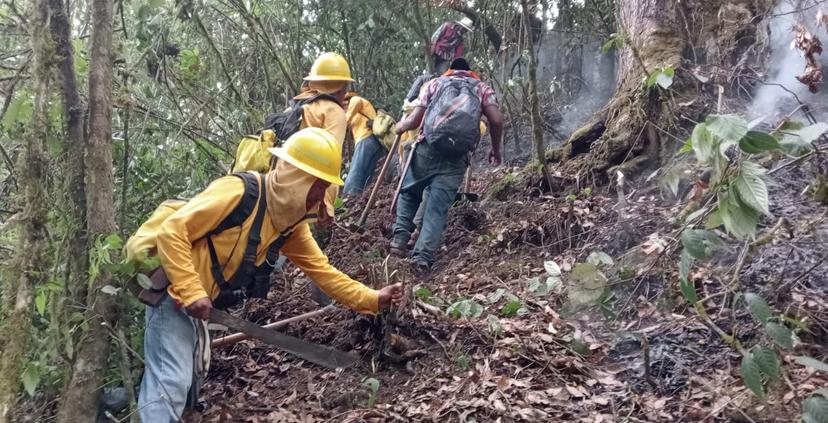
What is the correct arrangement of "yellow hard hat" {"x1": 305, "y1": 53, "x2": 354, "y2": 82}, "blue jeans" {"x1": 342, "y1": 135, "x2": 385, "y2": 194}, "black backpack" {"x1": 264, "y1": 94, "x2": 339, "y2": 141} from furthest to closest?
"blue jeans" {"x1": 342, "y1": 135, "x2": 385, "y2": 194} → "yellow hard hat" {"x1": 305, "y1": 53, "x2": 354, "y2": 82} → "black backpack" {"x1": 264, "y1": 94, "x2": 339, "y2": 141}

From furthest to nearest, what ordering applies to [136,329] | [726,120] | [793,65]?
1. [793,65]
2. [136,329]
3. [726,120]

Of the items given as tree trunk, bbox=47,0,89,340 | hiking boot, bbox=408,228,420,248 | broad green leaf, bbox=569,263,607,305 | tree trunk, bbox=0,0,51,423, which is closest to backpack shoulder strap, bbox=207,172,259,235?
tree trunk, bbox=47,0,89,340

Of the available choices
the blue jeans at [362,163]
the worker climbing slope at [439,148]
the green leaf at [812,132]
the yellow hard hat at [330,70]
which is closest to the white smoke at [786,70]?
the worker climbing slope at [439,148]

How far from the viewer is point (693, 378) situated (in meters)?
3.74

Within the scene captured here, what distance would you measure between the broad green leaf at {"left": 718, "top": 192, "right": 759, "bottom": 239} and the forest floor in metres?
0.90

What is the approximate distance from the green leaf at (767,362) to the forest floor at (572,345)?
47 cm

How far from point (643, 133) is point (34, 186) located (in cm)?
480

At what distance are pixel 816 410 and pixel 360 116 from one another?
6162 millimetres

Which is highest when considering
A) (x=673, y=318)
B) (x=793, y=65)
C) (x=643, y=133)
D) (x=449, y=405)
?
(x=793, y=65)

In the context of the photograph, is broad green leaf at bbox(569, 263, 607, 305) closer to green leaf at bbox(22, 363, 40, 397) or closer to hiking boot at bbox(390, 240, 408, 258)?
green leaf at bbox(22, 363, 40, 397)

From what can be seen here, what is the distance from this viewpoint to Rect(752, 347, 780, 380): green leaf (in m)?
2.95

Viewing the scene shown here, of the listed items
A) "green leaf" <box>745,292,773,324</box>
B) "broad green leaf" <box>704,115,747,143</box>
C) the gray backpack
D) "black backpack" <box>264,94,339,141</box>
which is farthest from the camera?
"black backpack" <box>264,94,339,141</box>

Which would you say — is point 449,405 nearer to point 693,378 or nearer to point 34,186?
point 693,378

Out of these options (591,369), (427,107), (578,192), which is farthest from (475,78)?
(591,369)
